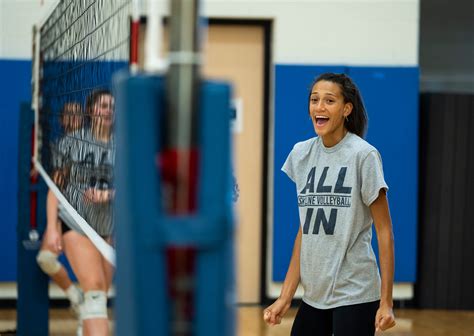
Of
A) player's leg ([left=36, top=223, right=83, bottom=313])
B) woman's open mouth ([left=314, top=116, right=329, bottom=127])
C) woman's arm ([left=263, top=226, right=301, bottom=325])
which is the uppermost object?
woman's open mouth ([left=314, top=116, right=329, bottom=127])

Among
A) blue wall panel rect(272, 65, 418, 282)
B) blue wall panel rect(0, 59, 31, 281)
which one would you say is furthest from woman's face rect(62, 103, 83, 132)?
blue wall panel rect(272, 65, 418, 282)

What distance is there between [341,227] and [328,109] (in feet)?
1.54

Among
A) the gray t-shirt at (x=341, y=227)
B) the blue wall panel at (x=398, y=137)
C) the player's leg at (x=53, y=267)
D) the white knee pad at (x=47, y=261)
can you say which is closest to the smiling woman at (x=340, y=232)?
the gray t-shirt at (x=341, y=227)

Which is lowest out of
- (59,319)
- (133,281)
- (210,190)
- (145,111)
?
(59,319)

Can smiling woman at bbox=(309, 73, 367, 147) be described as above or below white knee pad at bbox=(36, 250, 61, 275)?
above

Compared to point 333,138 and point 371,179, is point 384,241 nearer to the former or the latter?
point 371,179

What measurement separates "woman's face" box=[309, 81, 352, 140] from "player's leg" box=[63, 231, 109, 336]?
1.49m

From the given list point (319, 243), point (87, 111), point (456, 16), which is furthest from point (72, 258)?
point (456, 16)

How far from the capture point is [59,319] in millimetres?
7543

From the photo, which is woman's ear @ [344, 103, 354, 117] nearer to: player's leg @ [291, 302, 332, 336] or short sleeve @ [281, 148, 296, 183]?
short sleeve @ [281, 148, 296, 183]

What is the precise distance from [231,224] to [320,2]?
6866 millimetres

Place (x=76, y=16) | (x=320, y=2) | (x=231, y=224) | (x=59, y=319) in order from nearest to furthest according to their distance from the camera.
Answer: (x=231, y=224), (x=76, y=16), (x=59, y=319), (x=320, y=2)

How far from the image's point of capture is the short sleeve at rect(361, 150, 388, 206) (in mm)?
3496

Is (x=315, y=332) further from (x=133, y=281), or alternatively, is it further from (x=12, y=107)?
(x=12, y=107)
